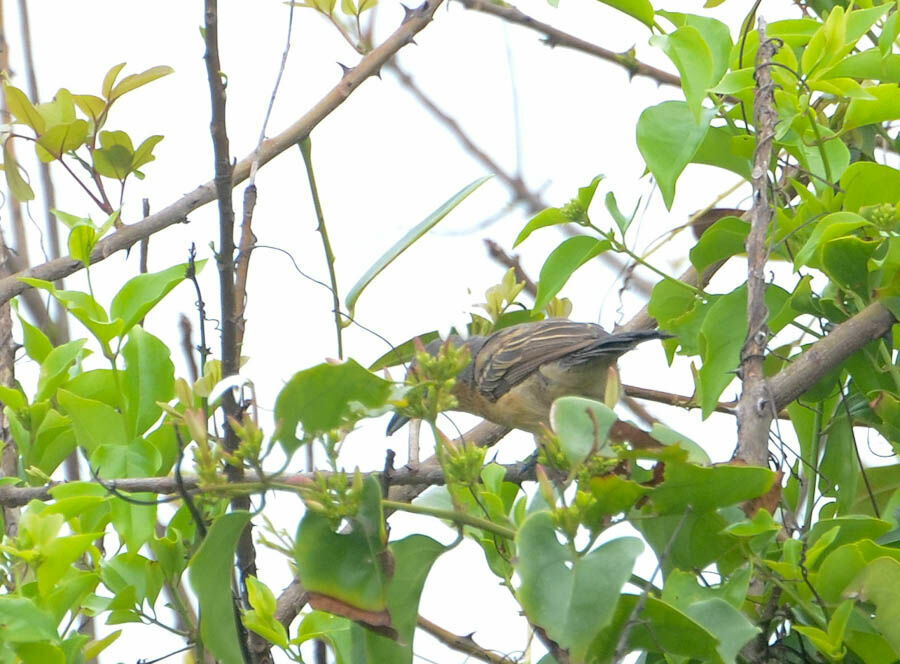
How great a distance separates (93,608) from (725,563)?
0.96m

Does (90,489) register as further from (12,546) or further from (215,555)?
(215,555)

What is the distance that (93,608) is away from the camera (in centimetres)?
175

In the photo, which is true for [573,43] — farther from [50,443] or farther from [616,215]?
[50,443]

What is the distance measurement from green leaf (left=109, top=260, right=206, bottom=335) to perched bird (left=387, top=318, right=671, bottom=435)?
56.3 inches

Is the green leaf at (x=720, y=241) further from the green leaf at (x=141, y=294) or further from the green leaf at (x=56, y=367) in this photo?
the green leaf at (x=56, y=367)

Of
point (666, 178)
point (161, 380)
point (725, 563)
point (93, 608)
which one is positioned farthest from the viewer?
point (161, 380)

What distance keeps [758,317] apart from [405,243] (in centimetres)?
68

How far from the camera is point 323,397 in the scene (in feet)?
4.06

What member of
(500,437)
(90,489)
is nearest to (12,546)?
(90,489)

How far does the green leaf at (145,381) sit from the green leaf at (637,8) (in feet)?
3.08

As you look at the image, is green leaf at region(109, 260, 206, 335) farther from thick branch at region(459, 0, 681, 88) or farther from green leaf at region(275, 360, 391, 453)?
thick branch at region(459, 0, 681, 88)

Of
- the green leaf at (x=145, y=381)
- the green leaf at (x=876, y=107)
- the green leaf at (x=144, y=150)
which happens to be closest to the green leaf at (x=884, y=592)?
the green leaf at (x=876, y=107)

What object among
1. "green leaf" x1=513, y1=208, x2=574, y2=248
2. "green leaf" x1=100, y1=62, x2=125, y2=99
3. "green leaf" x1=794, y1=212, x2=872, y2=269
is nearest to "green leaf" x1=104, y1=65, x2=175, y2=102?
"green leaf" x1=100, y1=62, x2=125, y2=99

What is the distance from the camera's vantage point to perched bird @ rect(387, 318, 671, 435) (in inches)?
136
